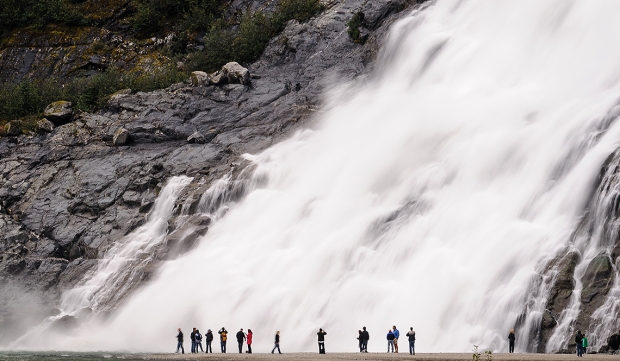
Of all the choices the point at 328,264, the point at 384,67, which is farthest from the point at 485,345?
the point at 384,67

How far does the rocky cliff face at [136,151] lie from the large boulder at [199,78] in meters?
0.61

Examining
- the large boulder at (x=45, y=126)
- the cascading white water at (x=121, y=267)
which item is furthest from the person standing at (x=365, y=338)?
the large boulder at (x=45, y=126)

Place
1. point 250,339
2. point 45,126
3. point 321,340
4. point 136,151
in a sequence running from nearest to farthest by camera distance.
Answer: point 321,340 < point 250,339 < point 136,151 < point 45,126

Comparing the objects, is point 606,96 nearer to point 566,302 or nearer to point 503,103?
point 503,103

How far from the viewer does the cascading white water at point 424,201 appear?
140 feet

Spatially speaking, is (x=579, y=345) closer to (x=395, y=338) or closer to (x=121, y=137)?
(x=395, y=338)

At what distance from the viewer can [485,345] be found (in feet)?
127

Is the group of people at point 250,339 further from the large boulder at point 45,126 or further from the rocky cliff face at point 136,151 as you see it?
the large boulder at point 45,126

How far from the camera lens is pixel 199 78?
73062mm

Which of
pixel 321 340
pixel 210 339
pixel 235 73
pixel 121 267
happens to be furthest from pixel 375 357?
pixel 235 73

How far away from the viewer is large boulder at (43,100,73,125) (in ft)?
239

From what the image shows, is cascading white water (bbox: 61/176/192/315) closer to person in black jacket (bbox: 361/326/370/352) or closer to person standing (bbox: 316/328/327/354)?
person standing (bbox: 316/328/327/354)

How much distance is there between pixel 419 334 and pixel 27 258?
32497 millimetres

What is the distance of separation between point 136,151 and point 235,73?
37.3 ft
